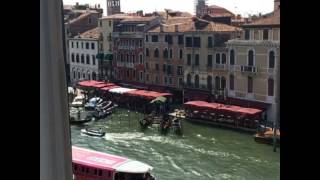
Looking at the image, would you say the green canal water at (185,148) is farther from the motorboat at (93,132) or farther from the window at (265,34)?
the window at (265,34)

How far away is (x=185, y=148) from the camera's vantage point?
2.74 m

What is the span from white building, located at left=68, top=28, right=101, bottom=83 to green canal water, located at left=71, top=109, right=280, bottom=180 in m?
0.32

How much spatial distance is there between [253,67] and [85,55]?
97cm

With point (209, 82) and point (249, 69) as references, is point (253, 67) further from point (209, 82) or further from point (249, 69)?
point (209, 82)

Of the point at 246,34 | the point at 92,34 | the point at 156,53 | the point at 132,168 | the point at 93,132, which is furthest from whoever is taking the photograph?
the point at 93,132

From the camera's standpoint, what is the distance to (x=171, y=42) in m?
2.34

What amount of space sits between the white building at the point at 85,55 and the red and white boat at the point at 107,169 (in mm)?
435

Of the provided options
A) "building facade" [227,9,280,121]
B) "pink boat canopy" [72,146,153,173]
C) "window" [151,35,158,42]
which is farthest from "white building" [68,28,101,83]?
"building facade" [227,9,280,121]

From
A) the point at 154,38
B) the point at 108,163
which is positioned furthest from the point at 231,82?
the point at 108,163
